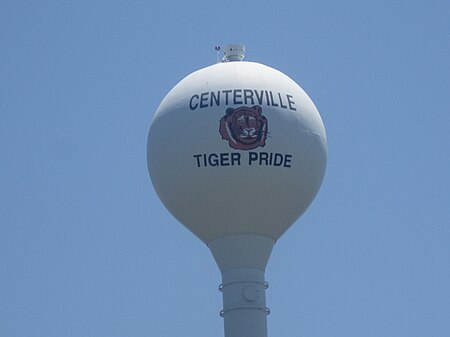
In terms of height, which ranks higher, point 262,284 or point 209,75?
point 209,75

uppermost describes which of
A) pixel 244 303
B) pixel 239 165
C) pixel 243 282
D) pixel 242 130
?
pixel 242 130

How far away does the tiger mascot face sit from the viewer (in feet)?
105

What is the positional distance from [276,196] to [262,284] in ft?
8.46

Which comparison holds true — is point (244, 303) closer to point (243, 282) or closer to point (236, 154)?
point (243, 282)

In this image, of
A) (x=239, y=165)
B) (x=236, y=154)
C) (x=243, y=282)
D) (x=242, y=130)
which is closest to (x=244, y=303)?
(x=243, y=282)

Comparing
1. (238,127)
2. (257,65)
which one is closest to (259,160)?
(238,127)

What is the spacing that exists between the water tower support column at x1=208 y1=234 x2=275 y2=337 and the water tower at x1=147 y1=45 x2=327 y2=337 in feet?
0.09

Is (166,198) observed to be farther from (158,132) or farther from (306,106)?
(306,106)

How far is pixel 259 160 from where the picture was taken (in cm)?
3219

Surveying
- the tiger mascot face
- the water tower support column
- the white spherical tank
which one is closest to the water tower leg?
the water tower support column

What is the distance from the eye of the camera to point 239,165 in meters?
32.2

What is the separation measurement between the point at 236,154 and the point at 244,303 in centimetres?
401

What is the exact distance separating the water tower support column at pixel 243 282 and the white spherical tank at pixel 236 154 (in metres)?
0.29

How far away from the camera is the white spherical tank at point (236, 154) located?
32.2m
